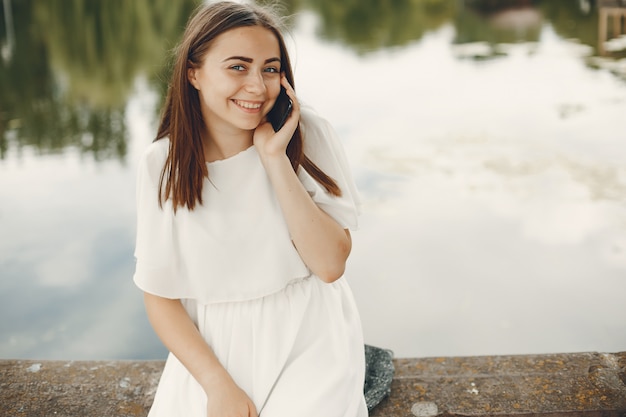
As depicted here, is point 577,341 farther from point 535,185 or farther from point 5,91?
point 5,91

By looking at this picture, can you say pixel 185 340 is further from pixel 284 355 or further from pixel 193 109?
pixel 193 109

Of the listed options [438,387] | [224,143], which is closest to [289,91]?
[224,143]

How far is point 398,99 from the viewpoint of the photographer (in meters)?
7.46

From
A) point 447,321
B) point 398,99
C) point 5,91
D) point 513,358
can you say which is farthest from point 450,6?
point 513,358

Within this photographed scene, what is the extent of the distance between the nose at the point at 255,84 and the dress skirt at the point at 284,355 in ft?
1.40

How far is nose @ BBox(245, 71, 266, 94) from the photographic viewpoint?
1.43 metres

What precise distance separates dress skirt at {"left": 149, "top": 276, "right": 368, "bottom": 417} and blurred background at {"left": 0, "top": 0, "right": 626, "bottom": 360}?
0.56 meters

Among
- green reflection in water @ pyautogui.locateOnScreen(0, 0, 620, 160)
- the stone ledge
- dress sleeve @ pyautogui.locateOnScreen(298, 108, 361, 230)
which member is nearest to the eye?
dress sleeve @ pyautogui.locateOnScreen(298, 108, 361, 230)

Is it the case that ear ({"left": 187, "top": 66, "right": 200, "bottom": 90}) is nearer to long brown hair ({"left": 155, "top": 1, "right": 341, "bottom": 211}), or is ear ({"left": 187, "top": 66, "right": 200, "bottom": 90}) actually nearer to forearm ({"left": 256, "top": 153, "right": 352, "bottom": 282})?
long brown hair ({"left": 155, "top": 1, "right": 341, "bottom": 211})

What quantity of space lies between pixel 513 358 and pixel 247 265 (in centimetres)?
89

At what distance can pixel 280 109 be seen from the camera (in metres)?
1.53

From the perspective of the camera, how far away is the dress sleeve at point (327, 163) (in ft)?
4.99

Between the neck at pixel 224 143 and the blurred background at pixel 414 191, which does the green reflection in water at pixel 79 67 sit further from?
the neck at pixel 224 143

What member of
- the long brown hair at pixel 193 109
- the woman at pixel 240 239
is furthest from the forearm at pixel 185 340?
the long brown hair at pixel 193 109
